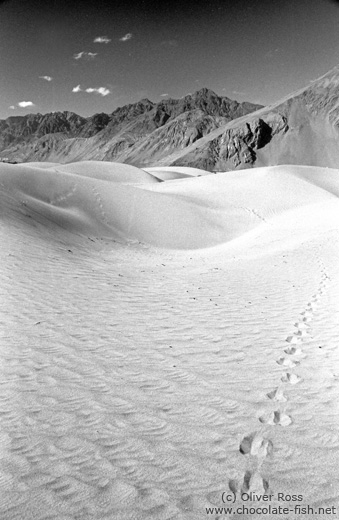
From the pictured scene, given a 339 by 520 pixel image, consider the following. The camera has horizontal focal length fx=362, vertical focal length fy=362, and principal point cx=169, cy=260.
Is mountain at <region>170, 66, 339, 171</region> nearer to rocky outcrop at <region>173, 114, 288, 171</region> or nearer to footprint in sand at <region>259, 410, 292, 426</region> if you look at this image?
rocky outcrop at <region>173, 114, 288, 171</region>

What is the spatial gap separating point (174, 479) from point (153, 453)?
0.39 m

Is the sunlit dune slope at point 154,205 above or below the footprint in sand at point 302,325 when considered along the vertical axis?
above

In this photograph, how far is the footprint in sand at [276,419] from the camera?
3846 millimetres

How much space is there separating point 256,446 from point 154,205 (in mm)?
21601

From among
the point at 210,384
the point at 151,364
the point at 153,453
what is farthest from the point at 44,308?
the point at 153,453

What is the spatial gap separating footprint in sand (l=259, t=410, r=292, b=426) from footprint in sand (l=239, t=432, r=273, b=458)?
0.86 ft

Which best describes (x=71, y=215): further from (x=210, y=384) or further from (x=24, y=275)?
(x=210, y=384)

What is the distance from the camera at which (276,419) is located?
12.9 ft

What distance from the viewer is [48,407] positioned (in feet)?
13.8

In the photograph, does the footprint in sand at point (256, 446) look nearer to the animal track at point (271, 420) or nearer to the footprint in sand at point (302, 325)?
the animal track at point (271, 420)

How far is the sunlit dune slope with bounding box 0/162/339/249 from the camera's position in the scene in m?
19.4

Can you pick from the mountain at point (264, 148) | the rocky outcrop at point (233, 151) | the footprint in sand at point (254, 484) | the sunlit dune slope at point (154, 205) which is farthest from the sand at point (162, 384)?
the rocky outcrop at point (233, 151)

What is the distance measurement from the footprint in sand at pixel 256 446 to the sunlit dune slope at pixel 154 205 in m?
14.2

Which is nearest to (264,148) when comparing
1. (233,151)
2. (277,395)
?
(233,151)
